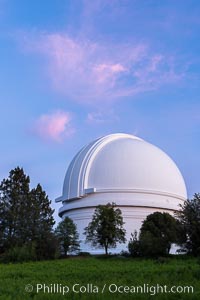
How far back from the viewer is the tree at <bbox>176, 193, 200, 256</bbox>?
98.6ft

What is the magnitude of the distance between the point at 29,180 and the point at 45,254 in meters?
8.19

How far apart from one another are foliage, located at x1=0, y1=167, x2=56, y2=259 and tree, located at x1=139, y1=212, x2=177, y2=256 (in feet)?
24.4

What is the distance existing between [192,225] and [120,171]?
57.1 feet

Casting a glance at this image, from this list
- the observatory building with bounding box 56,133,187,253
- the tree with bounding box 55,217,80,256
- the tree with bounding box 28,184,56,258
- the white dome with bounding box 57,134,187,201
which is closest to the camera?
the tree with bounding box 28,184,56,258

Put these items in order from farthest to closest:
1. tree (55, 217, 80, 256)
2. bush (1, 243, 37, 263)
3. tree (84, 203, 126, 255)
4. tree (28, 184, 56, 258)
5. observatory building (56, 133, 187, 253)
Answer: observatory building (56, 133, 187, 253)
tree (55, 217, 80, 256)
tree (84, 203, 126, 255)
tree (28, 184, 56, 258)
bush (1, 243, 37, 263)

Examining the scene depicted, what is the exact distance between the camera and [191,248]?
30.6 m

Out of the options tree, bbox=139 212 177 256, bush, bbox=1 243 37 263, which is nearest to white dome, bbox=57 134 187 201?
tree, bbox=139 212 177 256

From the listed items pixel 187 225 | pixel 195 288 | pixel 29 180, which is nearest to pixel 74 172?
pixel 29 180

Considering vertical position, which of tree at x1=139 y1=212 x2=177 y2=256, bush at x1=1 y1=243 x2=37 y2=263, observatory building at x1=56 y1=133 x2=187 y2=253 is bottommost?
bush at x1=1 y1=243 x2=37 y2=263

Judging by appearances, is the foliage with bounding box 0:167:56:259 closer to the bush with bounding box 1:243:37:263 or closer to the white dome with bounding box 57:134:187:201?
the bush with bounding box 1:243:37:263

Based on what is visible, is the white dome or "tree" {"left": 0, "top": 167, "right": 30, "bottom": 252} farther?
the white dome

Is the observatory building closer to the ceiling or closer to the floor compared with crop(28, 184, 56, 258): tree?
closer to the ceiling

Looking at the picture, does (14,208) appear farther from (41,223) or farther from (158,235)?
(158,235)

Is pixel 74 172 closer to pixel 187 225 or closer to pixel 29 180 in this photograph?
pixel 29 180
